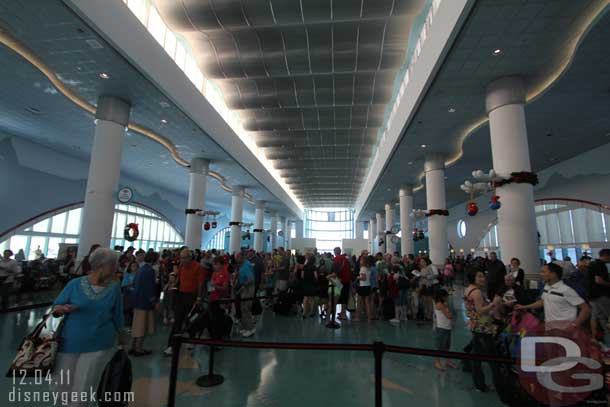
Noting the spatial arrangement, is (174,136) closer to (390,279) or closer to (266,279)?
(266,279)

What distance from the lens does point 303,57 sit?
10.8 metres

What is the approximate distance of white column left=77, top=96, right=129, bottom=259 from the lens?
8.82 metres

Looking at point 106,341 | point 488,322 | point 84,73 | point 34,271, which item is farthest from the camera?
point 34,271

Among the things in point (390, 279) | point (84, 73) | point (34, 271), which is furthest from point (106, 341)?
point (34, 271)

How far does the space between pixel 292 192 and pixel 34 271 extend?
84.6 ft

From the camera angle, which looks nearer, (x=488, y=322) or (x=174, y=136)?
(x=488, y=322)

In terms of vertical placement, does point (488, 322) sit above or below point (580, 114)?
below

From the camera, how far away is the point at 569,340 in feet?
11.2

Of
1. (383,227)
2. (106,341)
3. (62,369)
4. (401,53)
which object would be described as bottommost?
(62,369)

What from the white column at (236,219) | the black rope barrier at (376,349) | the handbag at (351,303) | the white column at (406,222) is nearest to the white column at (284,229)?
the white column at (236,219)

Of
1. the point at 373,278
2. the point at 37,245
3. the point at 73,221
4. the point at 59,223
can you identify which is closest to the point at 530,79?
the point at 373,278

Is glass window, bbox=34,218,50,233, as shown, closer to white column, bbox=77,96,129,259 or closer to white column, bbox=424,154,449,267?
white column, bbox=77,96,129,259

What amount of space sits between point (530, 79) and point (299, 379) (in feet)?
30.0

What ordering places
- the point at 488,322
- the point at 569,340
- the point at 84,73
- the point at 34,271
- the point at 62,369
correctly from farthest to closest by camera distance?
the point at 34,271 < the point at 84,73 < the point at 488,322 < the point at 569,340 < the point at 62,369
